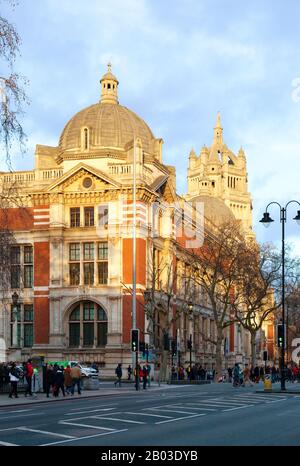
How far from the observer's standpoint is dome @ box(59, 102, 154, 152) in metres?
81.1

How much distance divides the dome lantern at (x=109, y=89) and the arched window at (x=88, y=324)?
2250 cm

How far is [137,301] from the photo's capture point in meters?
74.5

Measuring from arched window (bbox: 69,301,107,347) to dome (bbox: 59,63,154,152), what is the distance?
14495 millimetres

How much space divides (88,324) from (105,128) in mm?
18830

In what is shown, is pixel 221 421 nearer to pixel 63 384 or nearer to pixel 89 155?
pixel 63 384

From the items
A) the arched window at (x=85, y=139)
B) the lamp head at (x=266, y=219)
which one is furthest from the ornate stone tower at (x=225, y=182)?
the lamp head at (x=266, y=219)

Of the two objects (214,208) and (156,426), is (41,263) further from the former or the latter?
(214,208)

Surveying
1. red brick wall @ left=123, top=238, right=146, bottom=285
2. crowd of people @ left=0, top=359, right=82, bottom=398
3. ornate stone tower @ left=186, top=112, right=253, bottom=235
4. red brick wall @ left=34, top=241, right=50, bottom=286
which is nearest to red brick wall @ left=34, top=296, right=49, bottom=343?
red brick wall @ left=34, top=241, right=50, bottom=286

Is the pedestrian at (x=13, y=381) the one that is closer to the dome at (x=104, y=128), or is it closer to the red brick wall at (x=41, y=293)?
the red brick wall at (x=41, y=293)

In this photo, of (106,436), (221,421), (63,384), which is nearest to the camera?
(106,436)

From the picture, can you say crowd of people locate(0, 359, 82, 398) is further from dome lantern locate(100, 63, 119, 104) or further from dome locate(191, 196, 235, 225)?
dome locate(191, 196, 235, 225)

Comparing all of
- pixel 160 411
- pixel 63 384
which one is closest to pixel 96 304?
pixel 63 384

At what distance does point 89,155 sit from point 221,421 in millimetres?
54356

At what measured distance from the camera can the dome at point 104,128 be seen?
265 ft
